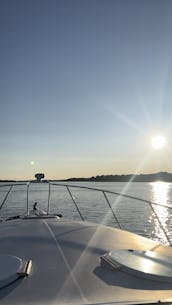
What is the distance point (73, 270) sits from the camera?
403 centimetres

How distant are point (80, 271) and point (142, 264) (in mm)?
678

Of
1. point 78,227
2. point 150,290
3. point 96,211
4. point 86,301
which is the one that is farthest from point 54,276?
point 96,211

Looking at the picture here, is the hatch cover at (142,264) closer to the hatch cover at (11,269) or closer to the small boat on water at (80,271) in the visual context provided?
the small boat on water at (80,271)

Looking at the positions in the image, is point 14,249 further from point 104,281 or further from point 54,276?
point 104,281

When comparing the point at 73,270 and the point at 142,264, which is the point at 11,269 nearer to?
the point at 73,270

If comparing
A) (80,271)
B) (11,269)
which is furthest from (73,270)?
(11,269)

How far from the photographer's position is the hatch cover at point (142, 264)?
12.1 feet

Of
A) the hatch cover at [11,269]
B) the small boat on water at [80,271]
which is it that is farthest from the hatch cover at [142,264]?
the hatch cover at [11,269]

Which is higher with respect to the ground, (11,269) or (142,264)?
(142,264)

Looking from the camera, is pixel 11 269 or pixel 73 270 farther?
pixel 73 270

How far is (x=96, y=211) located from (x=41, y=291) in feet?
87.5

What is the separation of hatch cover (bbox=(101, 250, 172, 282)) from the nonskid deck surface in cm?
5

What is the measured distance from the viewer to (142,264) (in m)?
Answer: 3.99

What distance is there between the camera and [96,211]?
29.8 m
